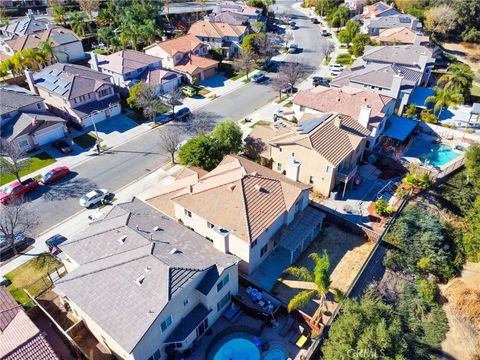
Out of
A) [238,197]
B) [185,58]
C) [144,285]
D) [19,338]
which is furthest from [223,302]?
[185,58]

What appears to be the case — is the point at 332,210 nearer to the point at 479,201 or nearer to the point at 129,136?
the point at 479,201

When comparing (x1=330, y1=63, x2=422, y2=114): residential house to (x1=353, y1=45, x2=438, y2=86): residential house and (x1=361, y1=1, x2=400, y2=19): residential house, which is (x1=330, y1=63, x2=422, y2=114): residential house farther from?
(x1=361, y1=1, x2=400, y2=19): residential house

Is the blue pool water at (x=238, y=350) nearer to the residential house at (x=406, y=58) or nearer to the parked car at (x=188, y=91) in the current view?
the parked car at (x=188, y=91)

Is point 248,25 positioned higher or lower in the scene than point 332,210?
higher

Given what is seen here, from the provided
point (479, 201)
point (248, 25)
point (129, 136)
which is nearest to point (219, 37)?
point (248, 25)

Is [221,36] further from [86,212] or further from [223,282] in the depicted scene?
[223,282]
